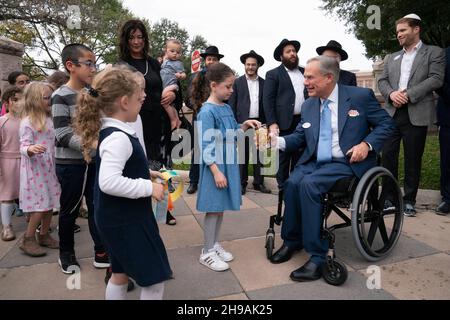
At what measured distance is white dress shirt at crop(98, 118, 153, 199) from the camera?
166 centimetres

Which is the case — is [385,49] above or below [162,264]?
above

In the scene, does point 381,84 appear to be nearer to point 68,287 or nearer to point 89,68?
point 89,68

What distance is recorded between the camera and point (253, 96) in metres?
4.96

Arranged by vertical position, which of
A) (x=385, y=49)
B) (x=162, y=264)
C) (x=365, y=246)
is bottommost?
(x=365, y=246)

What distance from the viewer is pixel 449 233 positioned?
327 cm

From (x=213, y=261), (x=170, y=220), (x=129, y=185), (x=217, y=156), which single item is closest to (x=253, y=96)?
(x=170, y=220)

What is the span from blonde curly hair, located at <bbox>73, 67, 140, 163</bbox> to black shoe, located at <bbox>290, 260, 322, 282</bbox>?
1.60 m

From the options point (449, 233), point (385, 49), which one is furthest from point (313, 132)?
point (385, 49)

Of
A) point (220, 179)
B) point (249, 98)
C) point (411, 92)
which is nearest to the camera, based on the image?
point (220, 179)

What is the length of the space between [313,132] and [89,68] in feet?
5.84

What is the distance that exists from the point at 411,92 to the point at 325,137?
1483 millimetres

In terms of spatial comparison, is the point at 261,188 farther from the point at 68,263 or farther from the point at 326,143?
the point at 68,263

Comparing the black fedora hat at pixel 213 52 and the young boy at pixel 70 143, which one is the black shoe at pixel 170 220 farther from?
the black fedora hat at pixel 213 52
